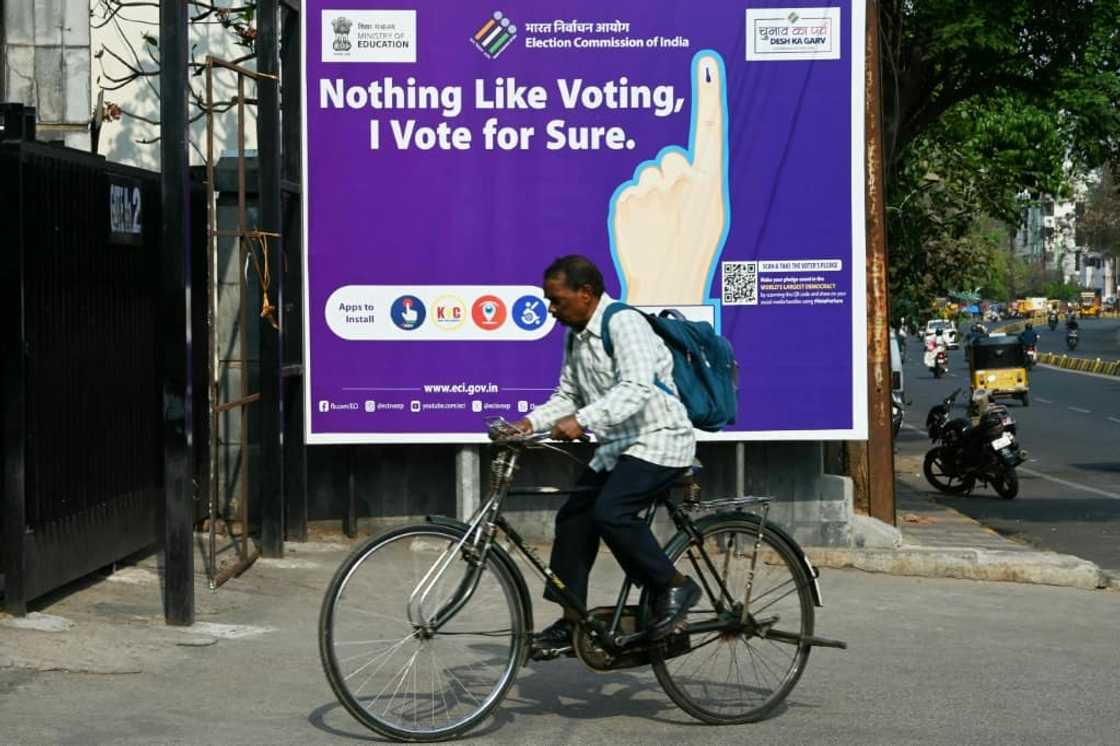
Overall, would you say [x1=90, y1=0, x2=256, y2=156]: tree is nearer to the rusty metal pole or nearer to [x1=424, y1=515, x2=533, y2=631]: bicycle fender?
the rusty metal pole

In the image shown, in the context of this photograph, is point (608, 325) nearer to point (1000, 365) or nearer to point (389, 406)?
point (389, 406)

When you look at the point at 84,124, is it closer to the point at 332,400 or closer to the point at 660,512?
the point at 332,400

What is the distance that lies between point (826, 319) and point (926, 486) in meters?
11.4

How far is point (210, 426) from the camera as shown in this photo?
10031mm

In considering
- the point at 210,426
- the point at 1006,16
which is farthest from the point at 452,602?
the point at 1006,16

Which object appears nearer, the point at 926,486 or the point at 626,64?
the point at 626,64

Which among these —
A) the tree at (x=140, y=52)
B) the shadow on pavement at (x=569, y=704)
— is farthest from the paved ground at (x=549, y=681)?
the tree at (x=140, y=52)

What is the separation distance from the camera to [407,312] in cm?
1049

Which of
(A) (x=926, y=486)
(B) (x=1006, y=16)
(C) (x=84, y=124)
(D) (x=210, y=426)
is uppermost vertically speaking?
(B) (x=1006, y=16)

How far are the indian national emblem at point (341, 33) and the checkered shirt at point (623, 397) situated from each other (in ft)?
14.7

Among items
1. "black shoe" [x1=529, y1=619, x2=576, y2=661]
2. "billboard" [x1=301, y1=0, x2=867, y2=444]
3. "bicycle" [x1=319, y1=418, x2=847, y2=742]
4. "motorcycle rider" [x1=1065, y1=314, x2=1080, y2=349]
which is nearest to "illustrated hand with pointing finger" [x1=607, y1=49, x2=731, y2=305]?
"billboard" [x1=301, y1=0, x2=867, y2=444]

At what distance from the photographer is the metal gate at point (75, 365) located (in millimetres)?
7703

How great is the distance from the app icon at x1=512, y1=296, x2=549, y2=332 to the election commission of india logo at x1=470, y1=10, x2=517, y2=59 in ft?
4.67

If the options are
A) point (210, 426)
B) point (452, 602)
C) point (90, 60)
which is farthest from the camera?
point (90, 60)
